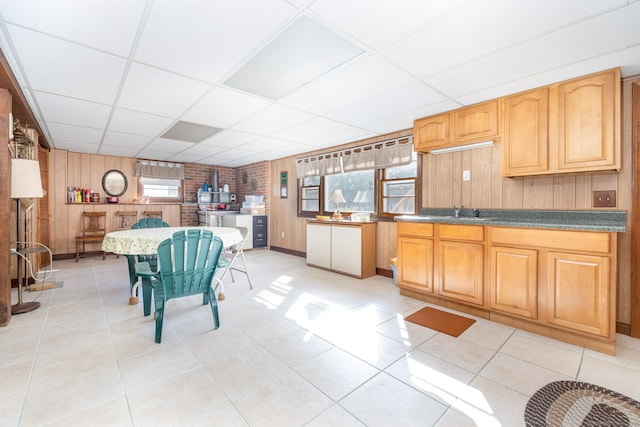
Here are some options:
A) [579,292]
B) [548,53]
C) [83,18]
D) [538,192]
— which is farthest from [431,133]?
[83,18]

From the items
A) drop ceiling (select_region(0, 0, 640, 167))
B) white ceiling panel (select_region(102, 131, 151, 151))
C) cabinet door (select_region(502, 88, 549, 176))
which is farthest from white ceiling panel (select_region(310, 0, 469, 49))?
white ceiling panel (select_region(102, 131, 151, 151))

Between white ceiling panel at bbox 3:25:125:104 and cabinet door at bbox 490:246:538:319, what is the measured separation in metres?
3.86

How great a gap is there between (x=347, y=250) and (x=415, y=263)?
1354mm

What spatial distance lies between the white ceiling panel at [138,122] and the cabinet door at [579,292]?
4725 mm

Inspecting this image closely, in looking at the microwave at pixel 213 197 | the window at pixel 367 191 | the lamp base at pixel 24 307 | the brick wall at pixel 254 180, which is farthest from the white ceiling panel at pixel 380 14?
the microwave at pixel 213 197

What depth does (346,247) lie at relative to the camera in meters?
4.59

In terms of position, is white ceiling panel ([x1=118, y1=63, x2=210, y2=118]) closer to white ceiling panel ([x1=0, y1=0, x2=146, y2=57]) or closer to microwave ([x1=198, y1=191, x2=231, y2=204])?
white ceiling panel ([x1=0, y1=0, x2=146, y2=57])

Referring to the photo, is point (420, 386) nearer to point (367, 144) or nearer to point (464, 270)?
point (464, 270)

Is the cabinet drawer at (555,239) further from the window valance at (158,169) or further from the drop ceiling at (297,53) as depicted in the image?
the window valance at (158,169)

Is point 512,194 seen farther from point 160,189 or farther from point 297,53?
point 160,189

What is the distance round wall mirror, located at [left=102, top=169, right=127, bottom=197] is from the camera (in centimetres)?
648

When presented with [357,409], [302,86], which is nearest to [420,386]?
[357,409]

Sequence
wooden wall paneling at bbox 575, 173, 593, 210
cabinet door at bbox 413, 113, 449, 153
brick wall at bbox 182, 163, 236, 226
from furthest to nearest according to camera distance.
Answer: brick wall at bbox 182, 163, 236, 226, cabinet door at bbox 413, 113, 449, 153, wooden wall paneling at bbox 575, 173, 593, 210

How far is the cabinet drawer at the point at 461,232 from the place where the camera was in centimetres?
289
